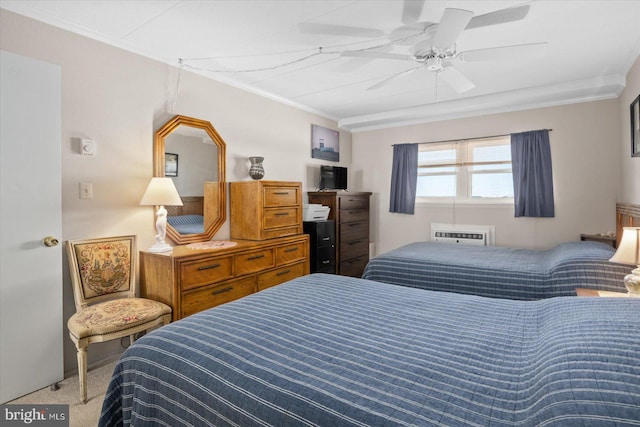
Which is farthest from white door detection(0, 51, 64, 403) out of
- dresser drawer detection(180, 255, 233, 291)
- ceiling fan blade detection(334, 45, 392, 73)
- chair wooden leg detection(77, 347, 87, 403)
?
ceiling fan blade detection(334, 45, 392, 73)

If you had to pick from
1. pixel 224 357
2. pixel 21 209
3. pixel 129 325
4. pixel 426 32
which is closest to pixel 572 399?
pixel 224 357

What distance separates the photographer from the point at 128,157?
277cm

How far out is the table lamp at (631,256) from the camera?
184cm

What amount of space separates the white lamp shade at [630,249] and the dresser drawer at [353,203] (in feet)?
10.3

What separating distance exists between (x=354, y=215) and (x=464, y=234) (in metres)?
1.59

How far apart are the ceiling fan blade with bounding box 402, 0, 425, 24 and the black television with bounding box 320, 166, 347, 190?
8.63 feet

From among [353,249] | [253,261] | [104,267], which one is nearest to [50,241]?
[104,267]

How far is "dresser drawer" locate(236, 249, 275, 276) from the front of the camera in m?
3.07

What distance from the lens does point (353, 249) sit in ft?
16.3

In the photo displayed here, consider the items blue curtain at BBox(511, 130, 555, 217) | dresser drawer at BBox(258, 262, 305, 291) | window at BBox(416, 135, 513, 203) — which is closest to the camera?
dresser drawer at BBox(258, 262, 305, 291)

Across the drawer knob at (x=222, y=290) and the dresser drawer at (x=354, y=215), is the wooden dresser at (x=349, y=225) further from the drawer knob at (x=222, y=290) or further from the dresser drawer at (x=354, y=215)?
the drawer knob at (x=222, y=290)

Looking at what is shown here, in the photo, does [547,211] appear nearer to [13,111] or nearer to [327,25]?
[327,25]

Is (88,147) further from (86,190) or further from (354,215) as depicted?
(354,215)

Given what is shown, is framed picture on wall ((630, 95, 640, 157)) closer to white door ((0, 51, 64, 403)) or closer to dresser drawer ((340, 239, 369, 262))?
dresser drawer ((340, 239, 369, 262))
